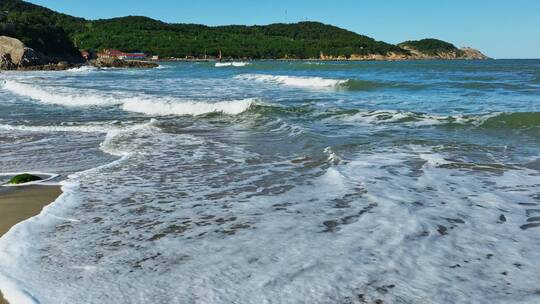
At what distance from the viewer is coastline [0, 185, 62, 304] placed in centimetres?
529

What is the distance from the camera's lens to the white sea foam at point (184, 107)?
16.7 meters

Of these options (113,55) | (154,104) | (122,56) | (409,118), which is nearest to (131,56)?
(122,56)

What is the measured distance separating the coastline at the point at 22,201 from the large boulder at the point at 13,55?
247 feet

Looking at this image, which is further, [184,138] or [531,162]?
[184,138]

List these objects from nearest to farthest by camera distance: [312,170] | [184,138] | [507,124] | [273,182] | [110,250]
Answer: [110,250]
[273,182]
[312,170]
[184,138]
[507,124]

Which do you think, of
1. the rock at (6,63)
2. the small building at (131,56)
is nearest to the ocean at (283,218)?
the rock at (6,63)

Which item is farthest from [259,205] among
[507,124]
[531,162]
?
[507,124]

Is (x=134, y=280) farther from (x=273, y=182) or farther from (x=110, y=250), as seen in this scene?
(x=273, y=182)

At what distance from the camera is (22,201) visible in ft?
20.0

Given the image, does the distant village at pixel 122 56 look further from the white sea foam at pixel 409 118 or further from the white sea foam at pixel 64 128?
the white sea foam at pixel 409 118

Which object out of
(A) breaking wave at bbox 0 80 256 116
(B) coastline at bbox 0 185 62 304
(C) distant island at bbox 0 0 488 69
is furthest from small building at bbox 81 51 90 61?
(B) coastline at bbox 0 185 62 304

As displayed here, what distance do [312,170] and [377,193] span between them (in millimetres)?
1669

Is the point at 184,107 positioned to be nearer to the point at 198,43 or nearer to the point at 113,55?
the point at 113,55

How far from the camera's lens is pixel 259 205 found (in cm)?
571
